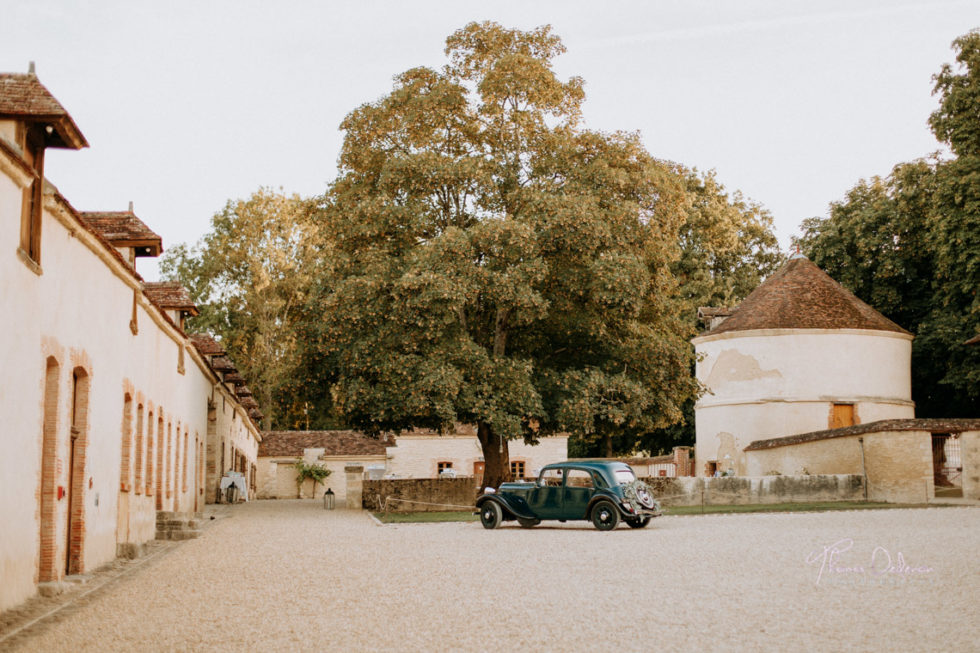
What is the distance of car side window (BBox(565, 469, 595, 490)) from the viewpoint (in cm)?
2230

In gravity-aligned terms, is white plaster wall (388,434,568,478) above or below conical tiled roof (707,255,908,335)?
below

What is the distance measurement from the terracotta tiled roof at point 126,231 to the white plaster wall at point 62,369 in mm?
1168

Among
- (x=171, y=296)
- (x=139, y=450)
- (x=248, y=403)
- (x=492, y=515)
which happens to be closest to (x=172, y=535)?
(x=139, y=450)

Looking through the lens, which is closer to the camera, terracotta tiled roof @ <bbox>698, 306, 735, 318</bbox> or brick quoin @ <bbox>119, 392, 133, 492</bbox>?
brick quoin @ <bbox>119, 392, 133, 492</bbox>

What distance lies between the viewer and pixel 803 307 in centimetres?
4309

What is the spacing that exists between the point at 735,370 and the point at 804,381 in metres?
2.79

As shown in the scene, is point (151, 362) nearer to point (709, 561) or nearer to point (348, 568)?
point (348, 568)

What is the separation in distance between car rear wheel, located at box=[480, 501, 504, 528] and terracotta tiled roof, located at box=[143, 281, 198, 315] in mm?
7804

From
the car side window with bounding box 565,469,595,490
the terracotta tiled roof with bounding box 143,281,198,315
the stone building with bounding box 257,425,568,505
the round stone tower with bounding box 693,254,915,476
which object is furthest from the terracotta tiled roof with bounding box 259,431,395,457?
the car side window with bounding box 565,469,595,490

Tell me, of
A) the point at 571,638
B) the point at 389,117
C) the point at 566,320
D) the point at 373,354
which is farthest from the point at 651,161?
the point at 571,638

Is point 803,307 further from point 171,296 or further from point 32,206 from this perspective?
point 32,206

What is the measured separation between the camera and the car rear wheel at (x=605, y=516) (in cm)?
2150

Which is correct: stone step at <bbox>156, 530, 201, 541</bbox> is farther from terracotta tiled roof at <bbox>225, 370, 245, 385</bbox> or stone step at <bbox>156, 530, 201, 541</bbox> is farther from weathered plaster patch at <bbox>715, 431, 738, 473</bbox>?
weathered plaster patch at <bbox>715, 431, 738, 473</bbox>

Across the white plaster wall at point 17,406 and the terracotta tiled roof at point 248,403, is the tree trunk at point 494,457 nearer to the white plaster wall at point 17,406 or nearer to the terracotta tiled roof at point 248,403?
the white plaster wall at point 17,406
